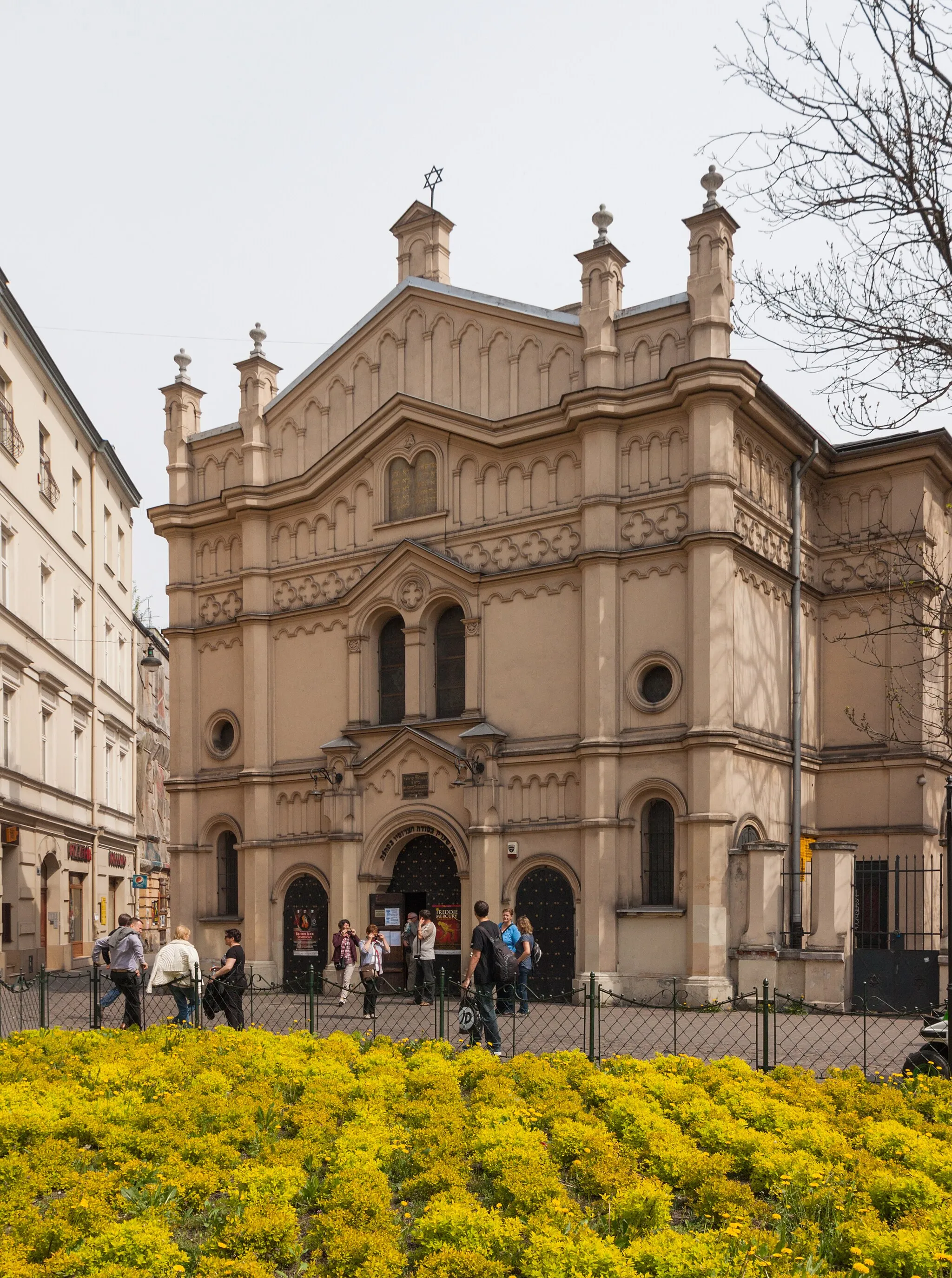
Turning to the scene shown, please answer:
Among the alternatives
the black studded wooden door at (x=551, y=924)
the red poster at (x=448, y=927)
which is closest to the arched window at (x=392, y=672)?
the red poster at (x=448, y=927)

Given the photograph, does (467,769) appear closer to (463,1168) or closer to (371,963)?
(371,963)

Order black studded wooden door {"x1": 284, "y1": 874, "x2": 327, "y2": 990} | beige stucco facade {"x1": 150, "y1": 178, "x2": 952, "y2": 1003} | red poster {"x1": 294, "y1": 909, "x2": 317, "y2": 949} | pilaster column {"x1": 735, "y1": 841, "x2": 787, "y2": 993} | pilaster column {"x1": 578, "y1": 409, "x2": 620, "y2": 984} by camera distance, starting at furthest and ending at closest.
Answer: red poster {"x1": 294, "y1": 909, "x2": 317, "y2": 949}
black studded wooden door {"x1": 284, "y1": 874, "x2": 327, "y2": 990}
pilaster column {"x1": 578, "y1": 409, "x2": 620, "y2": 984}
beige stucco facade {"x1": 150, "y1": 178, "x2": 952, "y2": 1003}
pilaster column {"x1": 735, "y1": 841, "x2": 787, "y2": 993}

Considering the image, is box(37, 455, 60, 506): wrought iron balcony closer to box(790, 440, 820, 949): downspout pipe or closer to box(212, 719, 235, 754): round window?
box(212, 719, 235, 754): round window

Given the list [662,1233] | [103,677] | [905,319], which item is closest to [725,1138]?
[662,1233]

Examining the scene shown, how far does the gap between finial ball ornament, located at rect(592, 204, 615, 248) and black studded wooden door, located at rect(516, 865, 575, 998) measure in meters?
11.9

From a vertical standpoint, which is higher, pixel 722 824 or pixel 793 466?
pixel 793 466

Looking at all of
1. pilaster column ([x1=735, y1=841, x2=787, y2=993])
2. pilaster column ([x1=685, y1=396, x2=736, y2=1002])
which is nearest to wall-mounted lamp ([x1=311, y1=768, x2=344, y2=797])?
pilaster column ([x1=685, y1=396, x2=736, y2=1002])

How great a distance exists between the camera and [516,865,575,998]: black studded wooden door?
24.6m

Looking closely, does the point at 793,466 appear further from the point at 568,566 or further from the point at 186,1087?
the point at 186,1087

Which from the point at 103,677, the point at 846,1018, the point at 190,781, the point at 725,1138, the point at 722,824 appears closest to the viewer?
the point at 725,1138

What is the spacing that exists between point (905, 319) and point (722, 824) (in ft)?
38.7

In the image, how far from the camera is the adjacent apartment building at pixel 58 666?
3088cm

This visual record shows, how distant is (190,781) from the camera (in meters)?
31.0

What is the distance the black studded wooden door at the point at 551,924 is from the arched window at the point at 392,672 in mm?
4943
